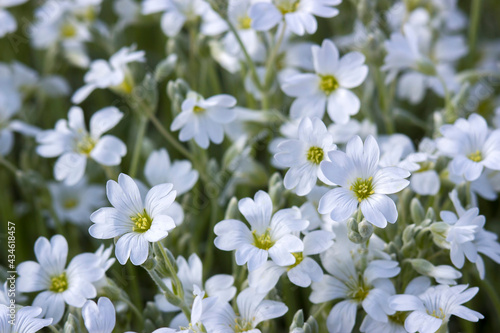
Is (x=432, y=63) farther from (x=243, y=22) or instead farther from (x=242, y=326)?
(x=242, y=326)

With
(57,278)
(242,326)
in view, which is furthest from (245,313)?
(57,278)

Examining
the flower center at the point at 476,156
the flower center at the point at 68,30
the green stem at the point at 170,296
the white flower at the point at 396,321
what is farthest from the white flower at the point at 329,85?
the flower center at the point at 68,30

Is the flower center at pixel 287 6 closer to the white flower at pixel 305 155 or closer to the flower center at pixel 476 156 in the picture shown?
the white flower at pixel 305 155

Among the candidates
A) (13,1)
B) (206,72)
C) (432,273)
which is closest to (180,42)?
(206,72)

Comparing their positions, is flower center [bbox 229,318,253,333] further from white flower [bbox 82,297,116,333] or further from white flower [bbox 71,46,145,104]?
white flower [bbox 71,46,145,104]

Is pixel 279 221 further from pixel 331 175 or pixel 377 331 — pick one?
pixel 377 331
